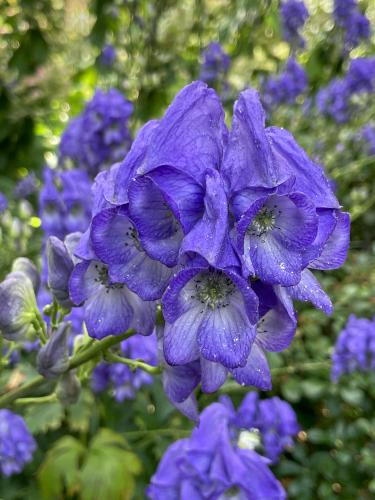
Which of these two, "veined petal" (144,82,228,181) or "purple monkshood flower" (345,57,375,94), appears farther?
"purple monkshood flower" (345,57,375,94)

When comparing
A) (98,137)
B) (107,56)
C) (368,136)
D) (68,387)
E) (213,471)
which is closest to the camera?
(68,387)

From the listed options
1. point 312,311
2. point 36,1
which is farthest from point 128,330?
point 36,1

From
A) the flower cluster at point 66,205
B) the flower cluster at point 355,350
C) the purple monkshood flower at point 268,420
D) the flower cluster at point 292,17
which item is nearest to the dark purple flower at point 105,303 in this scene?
the flower cluster at point 66,205

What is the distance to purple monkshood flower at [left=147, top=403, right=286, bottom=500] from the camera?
92 centimetres

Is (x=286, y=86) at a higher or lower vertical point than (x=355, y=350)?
higher

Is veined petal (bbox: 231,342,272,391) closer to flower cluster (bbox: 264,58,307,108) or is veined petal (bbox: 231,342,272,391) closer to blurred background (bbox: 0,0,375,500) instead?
blurred background (bbox: 0,0,375,500)

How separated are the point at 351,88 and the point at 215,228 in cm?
166

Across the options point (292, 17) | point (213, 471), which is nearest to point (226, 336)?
point (213, 471)

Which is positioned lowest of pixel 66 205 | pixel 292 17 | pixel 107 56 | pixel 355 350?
pixel 355 350

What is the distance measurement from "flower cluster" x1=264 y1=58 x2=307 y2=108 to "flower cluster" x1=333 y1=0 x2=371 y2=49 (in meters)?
0.25

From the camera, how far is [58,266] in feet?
2.18

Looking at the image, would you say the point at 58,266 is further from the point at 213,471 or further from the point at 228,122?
the point at 228,122

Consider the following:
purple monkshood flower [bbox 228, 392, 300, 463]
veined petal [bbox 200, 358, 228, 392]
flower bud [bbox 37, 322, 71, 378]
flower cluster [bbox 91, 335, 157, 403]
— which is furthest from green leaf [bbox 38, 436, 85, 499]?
veined petal [bbox 200, 358, 228, 392]

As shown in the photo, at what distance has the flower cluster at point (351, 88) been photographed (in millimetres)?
1981
